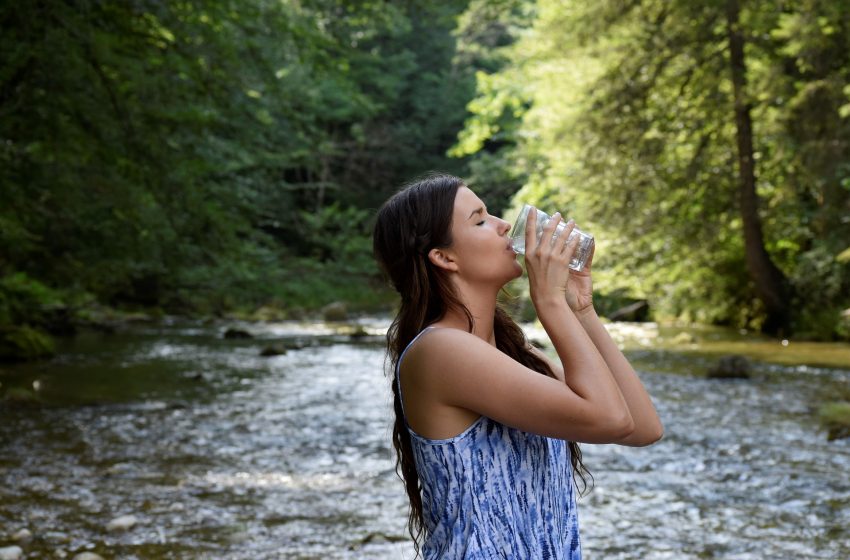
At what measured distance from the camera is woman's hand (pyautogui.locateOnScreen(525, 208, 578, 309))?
2184 millimetres

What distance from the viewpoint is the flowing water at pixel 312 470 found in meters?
5.45

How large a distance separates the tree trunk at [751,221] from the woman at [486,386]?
50.2 ft

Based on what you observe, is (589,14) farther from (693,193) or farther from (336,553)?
(336,553)

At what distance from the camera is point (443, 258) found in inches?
89.8

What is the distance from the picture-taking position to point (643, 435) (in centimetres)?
228

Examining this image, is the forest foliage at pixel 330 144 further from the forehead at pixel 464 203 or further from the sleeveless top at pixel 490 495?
the sleeveless top at pixel 490 495

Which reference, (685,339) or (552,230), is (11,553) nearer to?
(552,230)

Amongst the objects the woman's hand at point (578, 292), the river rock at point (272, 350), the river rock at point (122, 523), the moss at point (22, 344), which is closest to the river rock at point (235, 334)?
the river rock at point (272, 350)

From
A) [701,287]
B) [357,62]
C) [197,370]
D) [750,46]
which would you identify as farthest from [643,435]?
[357,62]

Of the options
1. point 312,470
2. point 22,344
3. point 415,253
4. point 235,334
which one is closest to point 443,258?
point 415,253

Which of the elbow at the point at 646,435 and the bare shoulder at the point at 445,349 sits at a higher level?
the bare shoulder at the point at 445,349

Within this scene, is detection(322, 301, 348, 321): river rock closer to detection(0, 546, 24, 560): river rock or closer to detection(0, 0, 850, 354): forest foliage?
detection(0, 0, 850, 354): forest foliage

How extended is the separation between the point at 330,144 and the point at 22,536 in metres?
15.1

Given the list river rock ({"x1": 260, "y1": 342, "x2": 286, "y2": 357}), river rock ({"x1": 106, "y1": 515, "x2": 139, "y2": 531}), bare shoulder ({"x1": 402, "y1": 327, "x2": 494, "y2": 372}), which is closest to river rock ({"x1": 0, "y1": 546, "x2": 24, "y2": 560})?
river rock ({"x1": 106, "y1": 515, "x2": 139, "y2": 531})
